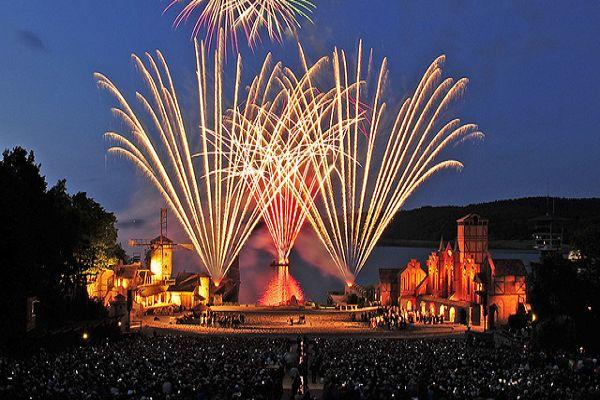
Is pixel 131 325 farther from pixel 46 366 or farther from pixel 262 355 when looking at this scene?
pixel 46 366

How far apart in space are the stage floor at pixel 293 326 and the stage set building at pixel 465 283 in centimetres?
279

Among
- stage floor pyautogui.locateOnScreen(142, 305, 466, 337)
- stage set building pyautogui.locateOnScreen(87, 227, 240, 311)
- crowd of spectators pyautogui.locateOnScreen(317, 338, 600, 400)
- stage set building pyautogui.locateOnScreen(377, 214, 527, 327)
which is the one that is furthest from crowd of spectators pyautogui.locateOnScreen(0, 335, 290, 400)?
stage set building pyautogui.locateOnScreen(87, 227, 240, 311)

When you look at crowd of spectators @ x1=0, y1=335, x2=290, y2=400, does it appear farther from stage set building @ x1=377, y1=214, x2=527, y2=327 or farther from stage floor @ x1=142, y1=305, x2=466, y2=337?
stage set building @ x1=377, y1=214, x2=527, y2=327

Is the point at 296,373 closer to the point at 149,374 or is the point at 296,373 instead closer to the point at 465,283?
the point at 149,374

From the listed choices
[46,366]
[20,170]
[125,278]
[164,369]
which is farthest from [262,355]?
[125,278]

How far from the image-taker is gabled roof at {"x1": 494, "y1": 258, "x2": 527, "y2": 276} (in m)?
48.0

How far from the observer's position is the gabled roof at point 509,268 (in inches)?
1891

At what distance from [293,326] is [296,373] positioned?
18.0 m

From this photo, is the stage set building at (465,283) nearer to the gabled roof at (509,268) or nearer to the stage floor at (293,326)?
the gabled roof at (509,268)

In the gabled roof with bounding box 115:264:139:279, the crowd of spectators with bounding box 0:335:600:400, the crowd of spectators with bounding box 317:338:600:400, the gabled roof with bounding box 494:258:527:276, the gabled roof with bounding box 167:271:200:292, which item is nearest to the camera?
the crowd of spectators with bounding box 0:335:600:400

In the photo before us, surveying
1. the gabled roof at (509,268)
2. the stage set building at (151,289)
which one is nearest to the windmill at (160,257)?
the stage set building at (151,289)

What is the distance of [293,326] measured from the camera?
44.7 metres

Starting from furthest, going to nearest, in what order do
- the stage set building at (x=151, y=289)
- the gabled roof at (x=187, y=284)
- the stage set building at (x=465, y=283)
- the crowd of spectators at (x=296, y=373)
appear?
the gabled roof at (x=187, y=284), the stage set building at (x=151, y=289), the stage set building at (x=465, y=283), the crowd of spectators at (x=296, y=373)

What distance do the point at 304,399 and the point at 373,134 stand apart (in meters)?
28.8
